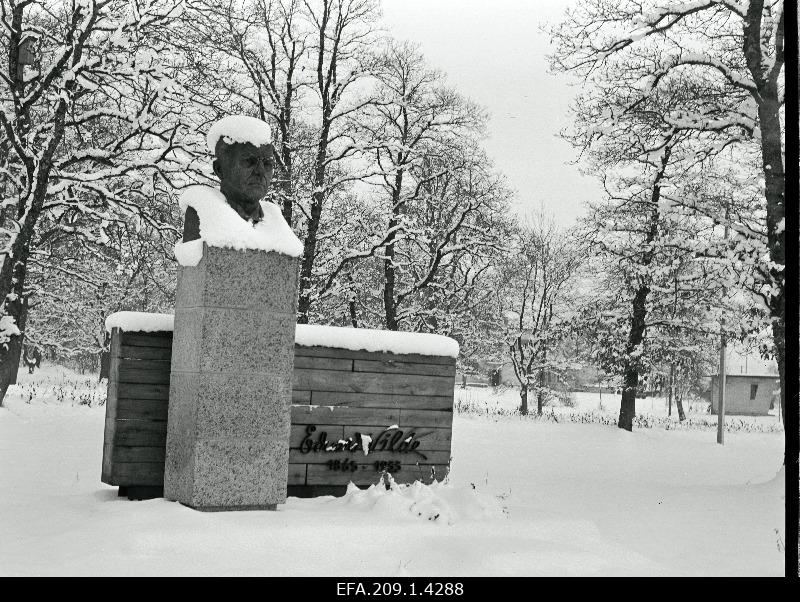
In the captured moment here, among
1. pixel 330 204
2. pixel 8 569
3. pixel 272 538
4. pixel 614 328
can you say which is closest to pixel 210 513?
pixel 272 538

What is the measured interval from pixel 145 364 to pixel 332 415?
188 cm

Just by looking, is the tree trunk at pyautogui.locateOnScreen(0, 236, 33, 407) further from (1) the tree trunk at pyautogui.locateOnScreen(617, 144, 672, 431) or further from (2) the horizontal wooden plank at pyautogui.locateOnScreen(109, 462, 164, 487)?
(1) the tree trunk at pyautogui.locateOnScreen(617, 144, 672, 431)

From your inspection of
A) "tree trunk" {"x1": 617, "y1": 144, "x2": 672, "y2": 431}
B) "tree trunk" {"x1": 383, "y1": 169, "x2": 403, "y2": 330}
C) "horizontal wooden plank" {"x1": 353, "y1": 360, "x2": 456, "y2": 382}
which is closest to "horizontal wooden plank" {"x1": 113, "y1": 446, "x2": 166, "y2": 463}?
"horizontal wooden plank" {"x1": 353, "y1": 360, "x2": 456, "y2": 382}

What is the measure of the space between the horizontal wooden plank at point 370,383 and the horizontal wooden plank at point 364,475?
0.76 m

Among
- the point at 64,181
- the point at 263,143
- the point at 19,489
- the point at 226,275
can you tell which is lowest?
the point at 19,489

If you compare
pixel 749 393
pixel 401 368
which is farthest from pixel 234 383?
pixel 749 393

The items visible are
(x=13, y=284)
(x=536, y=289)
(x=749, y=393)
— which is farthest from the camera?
(x=749, y=393)

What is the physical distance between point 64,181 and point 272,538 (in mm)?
9903

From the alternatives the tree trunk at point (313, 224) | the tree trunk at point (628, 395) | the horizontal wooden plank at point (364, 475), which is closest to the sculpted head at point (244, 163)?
the horizontal wooden plank at point (364, 475)

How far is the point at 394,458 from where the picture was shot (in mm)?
8508

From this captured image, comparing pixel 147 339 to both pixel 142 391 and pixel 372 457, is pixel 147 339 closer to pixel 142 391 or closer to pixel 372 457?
pixel 142 391

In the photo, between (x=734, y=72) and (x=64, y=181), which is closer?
(x=734, y=72)

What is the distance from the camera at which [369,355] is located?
8.48 metres
